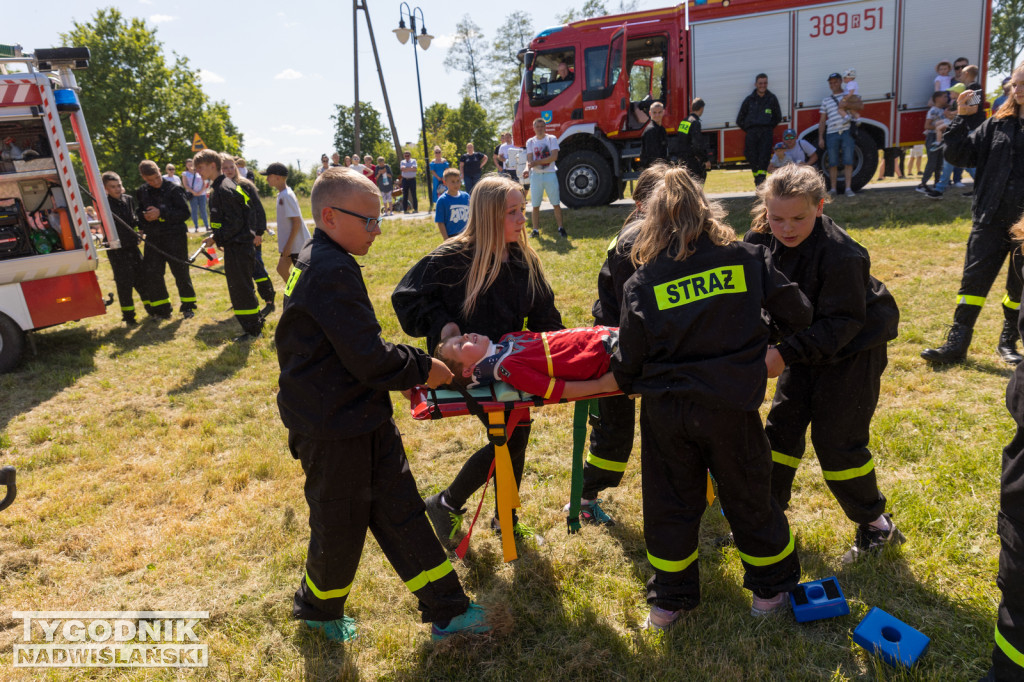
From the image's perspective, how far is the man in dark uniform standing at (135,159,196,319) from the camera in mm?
8828

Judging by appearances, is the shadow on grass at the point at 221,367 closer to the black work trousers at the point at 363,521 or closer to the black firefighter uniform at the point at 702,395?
the black work trousers at the point at 363,521

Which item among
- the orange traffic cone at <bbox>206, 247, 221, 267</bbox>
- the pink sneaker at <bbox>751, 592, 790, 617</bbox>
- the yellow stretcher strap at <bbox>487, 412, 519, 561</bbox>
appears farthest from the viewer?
the orange traffic cone at <bbox>206, 247, 221, 267</bbox>

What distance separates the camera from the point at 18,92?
22.1ft

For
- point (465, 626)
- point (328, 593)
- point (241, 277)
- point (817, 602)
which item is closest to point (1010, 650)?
point (817, 602)

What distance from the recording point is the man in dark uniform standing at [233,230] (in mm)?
7406

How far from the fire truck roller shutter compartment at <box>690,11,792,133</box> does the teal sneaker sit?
11188mm

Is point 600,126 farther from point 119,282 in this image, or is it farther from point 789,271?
point 789,271

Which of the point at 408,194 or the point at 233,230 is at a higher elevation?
the point at 408,194

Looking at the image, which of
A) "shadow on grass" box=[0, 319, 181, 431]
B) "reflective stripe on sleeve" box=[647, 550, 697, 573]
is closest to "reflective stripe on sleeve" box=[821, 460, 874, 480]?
"reflective stripe on sleeve" box=[647, 550, 697, 573]

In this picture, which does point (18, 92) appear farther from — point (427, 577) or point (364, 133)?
point (364, 133)

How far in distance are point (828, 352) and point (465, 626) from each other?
6.46 ft

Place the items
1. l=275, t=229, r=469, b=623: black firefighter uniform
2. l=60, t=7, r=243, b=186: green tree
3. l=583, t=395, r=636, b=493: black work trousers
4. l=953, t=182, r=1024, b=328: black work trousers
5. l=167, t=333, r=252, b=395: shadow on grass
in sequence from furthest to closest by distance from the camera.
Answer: l=60, t=7, r=243, b=186: green tree → l=167, t=333, r=252, b=395: shadow on grass → l=953, t=182, r=1024, b=328: black work trousers → l=583, t=395, r=636, b=493: black work trousers → l=275, t=229, r=469, b=623: black firefighter uniform

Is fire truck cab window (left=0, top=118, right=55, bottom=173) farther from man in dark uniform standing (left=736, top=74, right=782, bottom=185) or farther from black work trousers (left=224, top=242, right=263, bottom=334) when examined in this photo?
man in dark uniform standing (left=736, top=74, right=782, bottom=185)

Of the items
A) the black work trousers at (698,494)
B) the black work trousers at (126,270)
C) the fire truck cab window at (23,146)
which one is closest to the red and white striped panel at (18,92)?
the fire truck cab window at (23,146)
